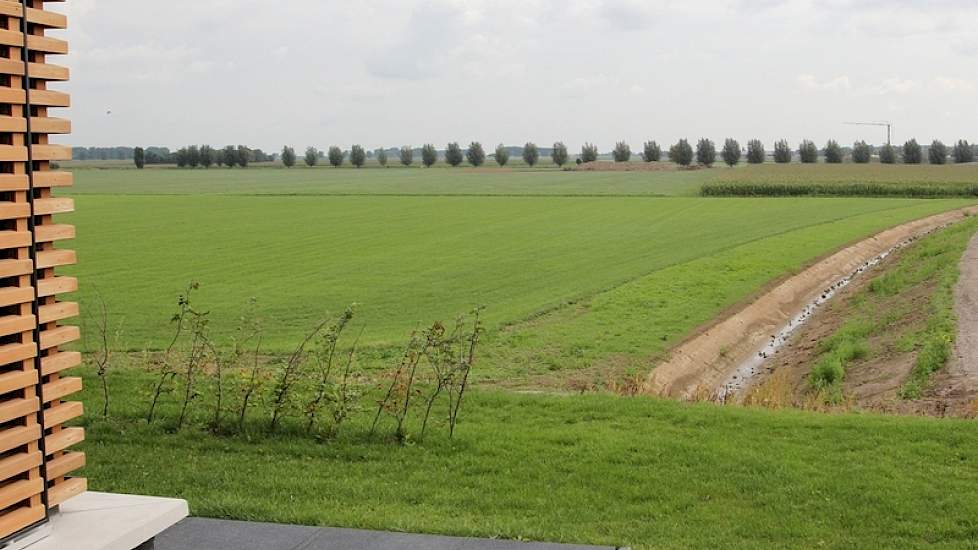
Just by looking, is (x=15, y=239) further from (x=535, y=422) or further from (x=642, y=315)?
(x=642, y=315)

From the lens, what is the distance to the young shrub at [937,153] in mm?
153375

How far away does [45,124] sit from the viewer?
226 inches

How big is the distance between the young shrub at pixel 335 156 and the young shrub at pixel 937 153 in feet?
337

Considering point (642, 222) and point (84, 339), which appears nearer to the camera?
point (84, 339)

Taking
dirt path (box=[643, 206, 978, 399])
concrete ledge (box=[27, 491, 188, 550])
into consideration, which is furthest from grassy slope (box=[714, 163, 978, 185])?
concrete ledge (box=[27, 491, 188, 550])

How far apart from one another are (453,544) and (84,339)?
1482 centimetres

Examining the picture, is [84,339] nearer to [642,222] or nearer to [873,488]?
[873,488]

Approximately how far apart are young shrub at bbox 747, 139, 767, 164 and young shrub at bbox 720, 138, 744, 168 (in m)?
1.58

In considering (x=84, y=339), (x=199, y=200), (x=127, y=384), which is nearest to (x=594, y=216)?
(x=199, y=200)

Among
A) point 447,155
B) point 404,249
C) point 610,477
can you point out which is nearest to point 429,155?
point 447,155

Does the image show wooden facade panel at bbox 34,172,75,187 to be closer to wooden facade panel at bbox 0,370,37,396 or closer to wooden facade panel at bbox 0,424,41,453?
wooden facade panel at bbox 0,370,37,396

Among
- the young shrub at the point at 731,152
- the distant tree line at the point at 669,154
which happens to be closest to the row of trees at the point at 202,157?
the distant tree line at the point at 669,154

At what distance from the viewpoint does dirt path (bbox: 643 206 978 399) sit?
64.7 feet

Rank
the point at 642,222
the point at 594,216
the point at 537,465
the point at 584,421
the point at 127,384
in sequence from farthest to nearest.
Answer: the point at 594,216
the point at 642,222
the point at 127,384
the point at 584,421
the point at 537,465
